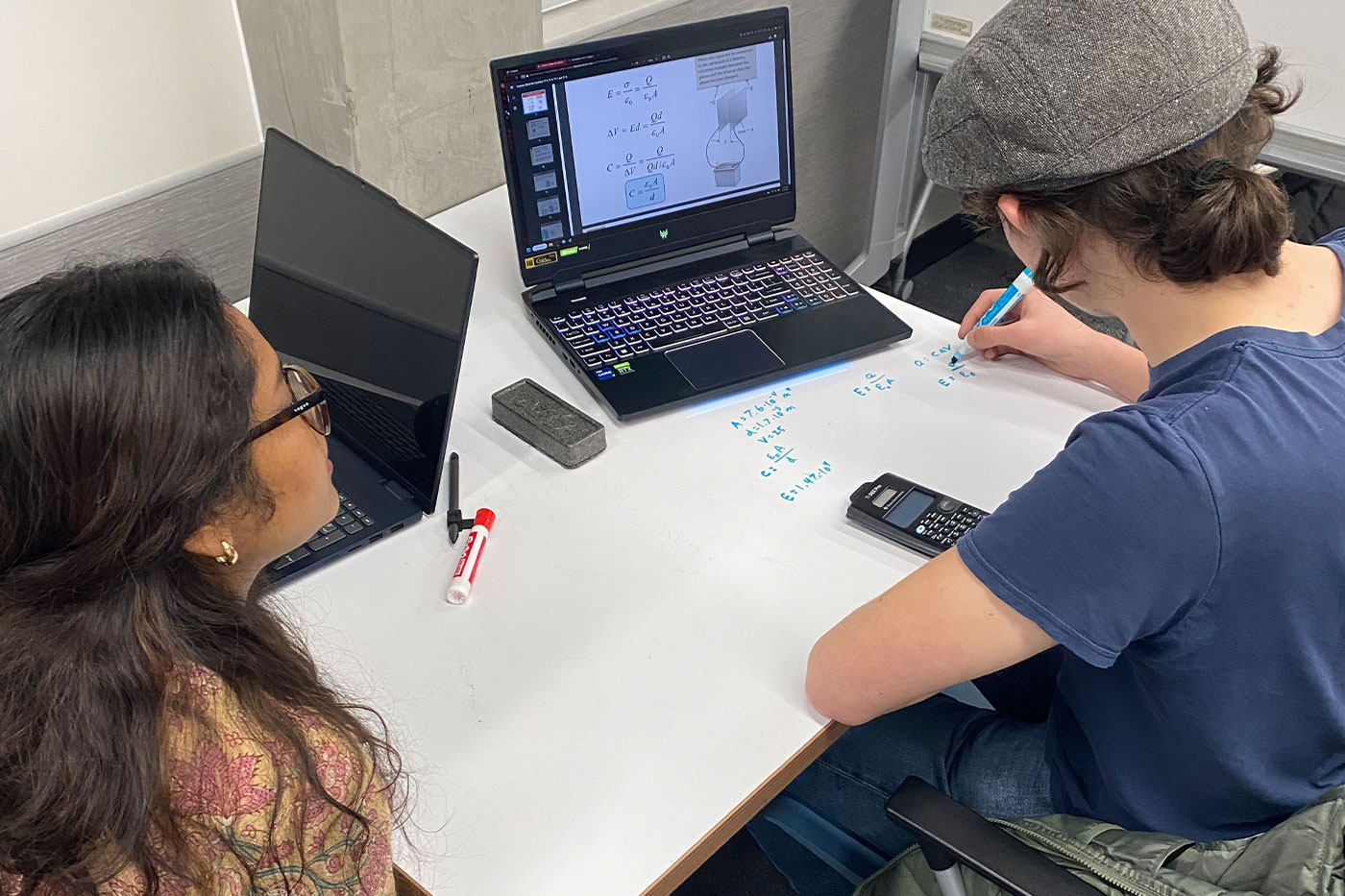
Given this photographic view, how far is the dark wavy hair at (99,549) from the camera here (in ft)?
1.88

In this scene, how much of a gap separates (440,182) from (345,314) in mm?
527

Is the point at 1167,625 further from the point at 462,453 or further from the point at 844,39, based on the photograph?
the point at 844,39

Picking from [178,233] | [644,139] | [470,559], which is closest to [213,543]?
[470,559]

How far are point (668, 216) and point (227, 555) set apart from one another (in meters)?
0.78

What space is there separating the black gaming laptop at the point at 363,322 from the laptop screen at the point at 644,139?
221mm

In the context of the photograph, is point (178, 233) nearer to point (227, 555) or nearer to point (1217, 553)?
point (227, 555)

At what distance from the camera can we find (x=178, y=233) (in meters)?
1.39

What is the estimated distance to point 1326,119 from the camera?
1.85 m

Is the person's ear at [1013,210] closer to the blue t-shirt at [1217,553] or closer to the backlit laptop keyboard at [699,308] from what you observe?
the blue t-shirt at [1217,553]

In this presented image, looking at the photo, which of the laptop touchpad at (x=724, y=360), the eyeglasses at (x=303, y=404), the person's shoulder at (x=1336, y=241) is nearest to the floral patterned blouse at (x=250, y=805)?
the eyeglasses at (x=303, y=404)

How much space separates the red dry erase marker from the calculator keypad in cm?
40

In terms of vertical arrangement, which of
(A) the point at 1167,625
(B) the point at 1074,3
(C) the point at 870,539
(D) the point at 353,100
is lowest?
(C) the point at 870,539

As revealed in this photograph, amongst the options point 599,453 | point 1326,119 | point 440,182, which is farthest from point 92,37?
point 1326,119

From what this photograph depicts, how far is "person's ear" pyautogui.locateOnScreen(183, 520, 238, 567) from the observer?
0.64 meters
